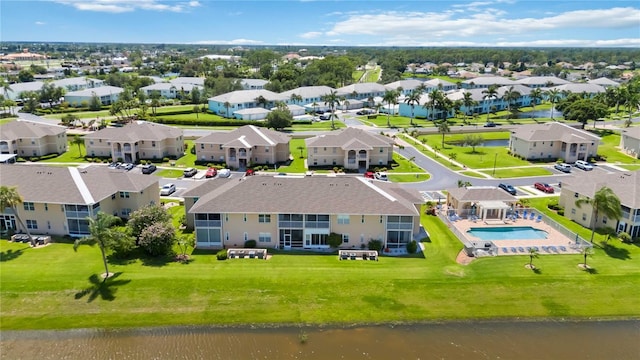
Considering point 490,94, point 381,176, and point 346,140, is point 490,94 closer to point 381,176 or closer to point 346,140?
point 346,140

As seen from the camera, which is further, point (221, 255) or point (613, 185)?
point (613, 185)

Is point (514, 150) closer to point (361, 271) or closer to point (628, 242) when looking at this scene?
point (628, 242)

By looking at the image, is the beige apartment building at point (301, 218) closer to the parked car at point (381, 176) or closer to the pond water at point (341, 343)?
the pond water at point (341, 343)

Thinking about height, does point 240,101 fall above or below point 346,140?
above

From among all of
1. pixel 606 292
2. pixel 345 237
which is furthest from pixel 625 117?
pixel 345 237

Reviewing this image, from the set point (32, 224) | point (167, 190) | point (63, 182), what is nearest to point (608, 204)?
point (167, 190)

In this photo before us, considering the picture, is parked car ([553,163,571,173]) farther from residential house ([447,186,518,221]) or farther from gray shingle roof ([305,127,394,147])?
gray shingle roof ([305,127,394,147])
